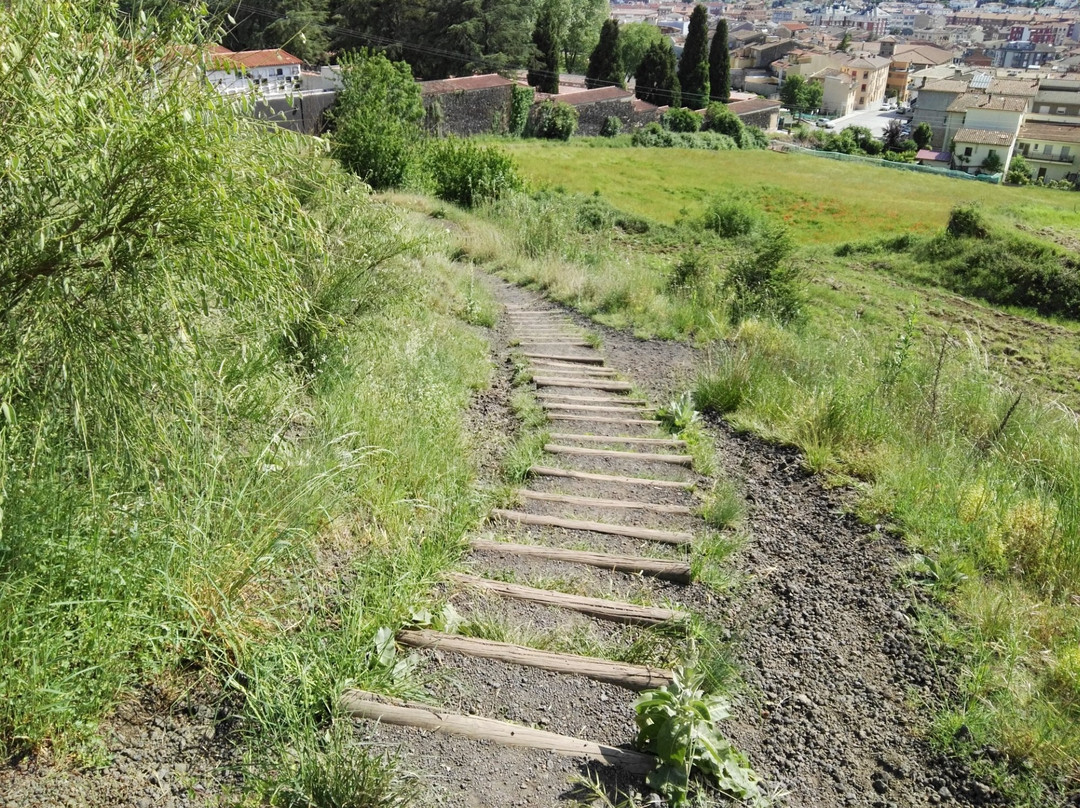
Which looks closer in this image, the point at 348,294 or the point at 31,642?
the point at 31,642

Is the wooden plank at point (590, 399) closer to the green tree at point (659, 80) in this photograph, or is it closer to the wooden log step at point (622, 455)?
the wooden log step at point (622, 455)

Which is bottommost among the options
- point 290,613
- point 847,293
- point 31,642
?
point 847,293

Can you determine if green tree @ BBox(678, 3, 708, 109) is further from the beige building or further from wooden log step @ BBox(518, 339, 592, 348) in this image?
wooden log step @ BBox(518, 339, 592, 348)

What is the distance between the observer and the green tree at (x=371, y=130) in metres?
18.0

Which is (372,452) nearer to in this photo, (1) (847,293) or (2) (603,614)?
(2) (603,614)

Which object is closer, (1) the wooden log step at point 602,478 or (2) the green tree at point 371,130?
(1) the wooden log step at point 602,478

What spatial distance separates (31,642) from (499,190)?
619 inches

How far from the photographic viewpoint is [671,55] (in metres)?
53.3

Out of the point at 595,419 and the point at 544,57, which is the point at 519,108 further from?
the point at 595,419

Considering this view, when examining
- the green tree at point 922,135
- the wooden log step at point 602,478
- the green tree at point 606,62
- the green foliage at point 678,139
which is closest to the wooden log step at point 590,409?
the wooden log step at point 602,478

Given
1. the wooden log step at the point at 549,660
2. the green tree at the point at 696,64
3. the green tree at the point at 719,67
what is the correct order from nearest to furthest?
the wooden log step at the point at 549,660 → the green tree at the point at 696,64 → the green tree at the point at 719,67

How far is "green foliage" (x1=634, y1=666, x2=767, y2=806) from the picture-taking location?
98.8 inches

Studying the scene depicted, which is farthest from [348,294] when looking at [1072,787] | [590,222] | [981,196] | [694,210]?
[981,196]

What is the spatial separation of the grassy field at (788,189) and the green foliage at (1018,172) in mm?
12872
